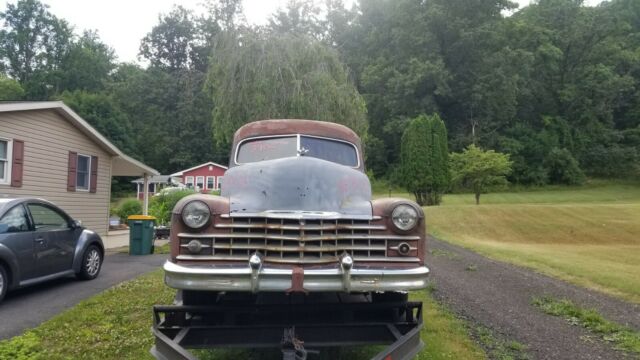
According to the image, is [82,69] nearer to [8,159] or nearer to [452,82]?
[452,82]

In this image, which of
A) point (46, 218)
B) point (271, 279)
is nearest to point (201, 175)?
point (46, 218)

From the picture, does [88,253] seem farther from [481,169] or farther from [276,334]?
[481,169]

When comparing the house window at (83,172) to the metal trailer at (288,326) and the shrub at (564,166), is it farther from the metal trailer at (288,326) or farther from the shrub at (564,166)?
the shrub at (564,166)

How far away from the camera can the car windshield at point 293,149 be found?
5898mm

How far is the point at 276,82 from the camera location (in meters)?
19.5

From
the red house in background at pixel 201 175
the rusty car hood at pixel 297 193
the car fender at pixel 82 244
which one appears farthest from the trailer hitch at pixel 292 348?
the red house in background at pixel 201 175

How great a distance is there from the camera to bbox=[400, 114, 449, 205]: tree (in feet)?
101

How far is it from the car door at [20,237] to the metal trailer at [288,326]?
3997 mm

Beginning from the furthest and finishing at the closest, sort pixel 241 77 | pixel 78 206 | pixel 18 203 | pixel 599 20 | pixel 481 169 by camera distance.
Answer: pixel 599 20 < pixel 481 169 < pixel 241 77 < pixel 78 206 < pixel 18 203

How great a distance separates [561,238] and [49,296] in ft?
59.2

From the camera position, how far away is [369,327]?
410 centimetres

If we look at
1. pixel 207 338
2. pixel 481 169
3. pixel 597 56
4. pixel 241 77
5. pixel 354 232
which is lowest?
pixel 207 338

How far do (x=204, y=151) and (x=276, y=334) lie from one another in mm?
53279

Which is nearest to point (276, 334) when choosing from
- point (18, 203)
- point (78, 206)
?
point (18, 203)
